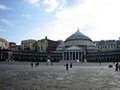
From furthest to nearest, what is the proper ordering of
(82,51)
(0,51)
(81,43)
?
(81,43) → (82,51) → (0,51)

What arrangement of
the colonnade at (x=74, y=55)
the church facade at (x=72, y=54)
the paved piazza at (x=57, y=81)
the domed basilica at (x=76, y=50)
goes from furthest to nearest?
the domed basilica at (x=76, y=50)
the colonnade at (x=74, y=55)
the church facade at (x=72, y=54)
the paved piazza at (x=57, y=81)

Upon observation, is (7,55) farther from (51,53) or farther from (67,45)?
(67,45)

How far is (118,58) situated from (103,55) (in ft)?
37.5

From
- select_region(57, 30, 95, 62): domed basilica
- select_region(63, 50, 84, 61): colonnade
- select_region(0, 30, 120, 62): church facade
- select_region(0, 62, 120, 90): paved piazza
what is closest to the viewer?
select_region(0, 62, 120, 90): paved piazza

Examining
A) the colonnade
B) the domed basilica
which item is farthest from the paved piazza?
the colonnade

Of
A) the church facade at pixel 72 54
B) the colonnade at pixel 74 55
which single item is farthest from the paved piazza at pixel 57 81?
the colonnade at pixel 74 55

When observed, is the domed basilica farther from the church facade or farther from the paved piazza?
the paved piazza

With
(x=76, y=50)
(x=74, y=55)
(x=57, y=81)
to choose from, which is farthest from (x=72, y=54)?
(x=57, y=81)

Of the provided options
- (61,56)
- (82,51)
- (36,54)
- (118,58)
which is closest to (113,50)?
→ (118,58)

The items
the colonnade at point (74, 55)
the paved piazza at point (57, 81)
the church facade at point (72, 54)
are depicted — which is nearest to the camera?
the paved piazza at point (57, 81)

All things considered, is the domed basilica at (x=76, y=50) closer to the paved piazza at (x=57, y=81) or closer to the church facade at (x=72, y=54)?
the church facade at (x=72, y=54)

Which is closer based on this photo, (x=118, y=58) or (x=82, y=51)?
(x=118, y=58)

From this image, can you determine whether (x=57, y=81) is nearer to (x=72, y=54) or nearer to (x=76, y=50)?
(x=72, y=54)

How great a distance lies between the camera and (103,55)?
173 m
